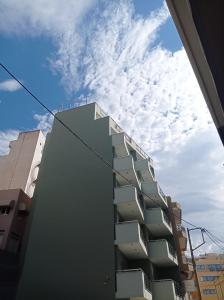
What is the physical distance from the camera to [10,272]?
18.6 m

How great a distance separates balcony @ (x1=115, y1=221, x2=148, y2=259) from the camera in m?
16.5

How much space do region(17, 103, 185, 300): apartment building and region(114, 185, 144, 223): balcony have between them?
0.07 m

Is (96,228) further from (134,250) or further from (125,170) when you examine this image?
(125,170)

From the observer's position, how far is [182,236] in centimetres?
2427

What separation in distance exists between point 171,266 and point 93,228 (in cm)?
791

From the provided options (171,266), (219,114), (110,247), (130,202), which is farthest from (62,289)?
(219,114)

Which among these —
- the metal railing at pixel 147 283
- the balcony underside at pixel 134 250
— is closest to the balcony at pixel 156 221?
the balcony underside at pixel 134 250

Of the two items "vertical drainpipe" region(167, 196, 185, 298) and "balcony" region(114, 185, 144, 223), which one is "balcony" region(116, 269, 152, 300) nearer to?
"balcony" region(114, 185, 144, 223)

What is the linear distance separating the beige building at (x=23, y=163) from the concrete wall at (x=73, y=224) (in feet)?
19.4

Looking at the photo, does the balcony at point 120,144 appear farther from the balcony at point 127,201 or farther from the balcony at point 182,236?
the balcony at point 182,236

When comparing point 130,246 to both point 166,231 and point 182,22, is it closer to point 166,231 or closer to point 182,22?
point 166,231

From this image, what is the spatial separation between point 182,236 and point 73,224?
11.1 metres

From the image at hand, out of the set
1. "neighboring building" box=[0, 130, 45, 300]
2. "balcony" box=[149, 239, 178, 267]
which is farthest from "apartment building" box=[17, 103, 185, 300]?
"neighboring building" box=[0, 130, 45, 300]

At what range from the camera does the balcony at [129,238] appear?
54.3ft
